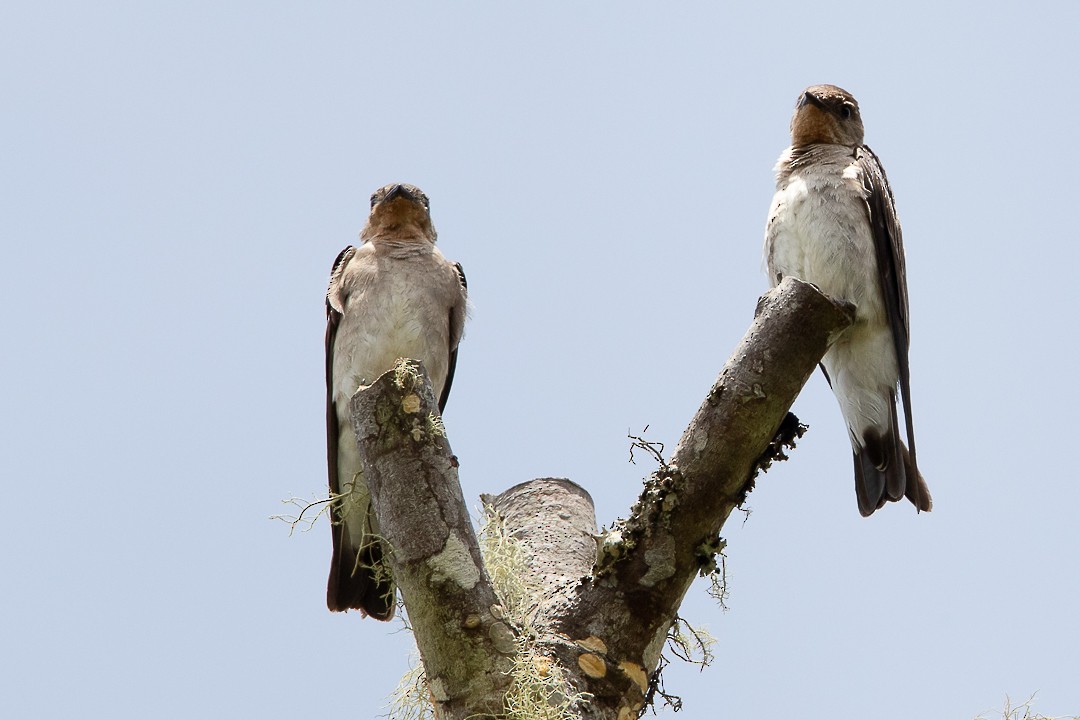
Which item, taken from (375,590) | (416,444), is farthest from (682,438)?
(375,590)

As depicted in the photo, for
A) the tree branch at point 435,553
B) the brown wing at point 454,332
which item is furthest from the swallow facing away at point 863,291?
the tree branch at point 435,553

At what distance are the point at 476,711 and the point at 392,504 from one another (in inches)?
28.5

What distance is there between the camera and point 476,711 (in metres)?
3.66

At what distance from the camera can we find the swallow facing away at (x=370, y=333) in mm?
5426

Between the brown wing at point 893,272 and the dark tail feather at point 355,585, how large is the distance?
2.59m

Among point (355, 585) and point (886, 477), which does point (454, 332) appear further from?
point (886, 477)

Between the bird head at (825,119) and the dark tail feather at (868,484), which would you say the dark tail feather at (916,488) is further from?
the bird head at (825,119)

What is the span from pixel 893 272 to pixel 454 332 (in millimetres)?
2356

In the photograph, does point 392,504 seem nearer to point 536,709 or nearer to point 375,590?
point 536,709

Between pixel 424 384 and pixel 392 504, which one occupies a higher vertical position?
pixel 424 384

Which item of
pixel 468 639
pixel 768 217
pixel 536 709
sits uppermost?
pixel 768 217

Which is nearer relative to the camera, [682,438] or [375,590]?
[682,438]

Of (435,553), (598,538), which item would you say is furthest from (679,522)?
A: (435,553)

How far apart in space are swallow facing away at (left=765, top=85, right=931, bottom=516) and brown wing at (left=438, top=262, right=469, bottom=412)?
1681 millimetres
